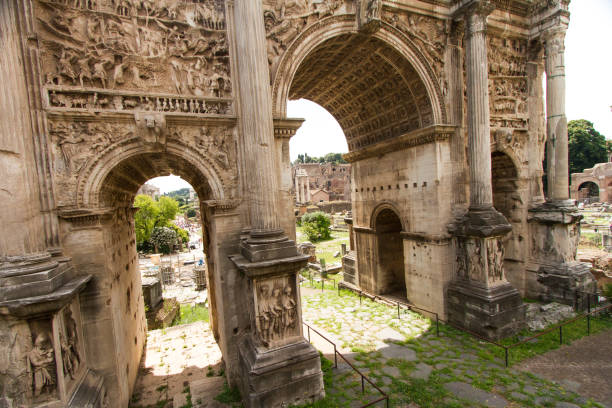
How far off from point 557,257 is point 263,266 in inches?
393

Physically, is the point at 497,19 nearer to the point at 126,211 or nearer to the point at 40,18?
the point at 40,18

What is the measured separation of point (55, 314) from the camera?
13.6 ft

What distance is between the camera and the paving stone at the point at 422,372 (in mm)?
6402

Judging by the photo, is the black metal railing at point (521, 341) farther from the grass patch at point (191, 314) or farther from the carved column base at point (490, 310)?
the grass patch at point (191, 314)

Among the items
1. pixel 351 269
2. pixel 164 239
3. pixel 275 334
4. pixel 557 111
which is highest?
pixel 557 111

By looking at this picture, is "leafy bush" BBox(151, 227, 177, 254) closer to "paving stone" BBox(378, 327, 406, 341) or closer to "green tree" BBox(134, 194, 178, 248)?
"green tree" BBox(134, 194, 178, 248)

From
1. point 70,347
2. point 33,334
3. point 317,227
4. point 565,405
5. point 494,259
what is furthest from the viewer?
point 317,227

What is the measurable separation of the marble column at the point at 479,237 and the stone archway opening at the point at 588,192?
136 ft

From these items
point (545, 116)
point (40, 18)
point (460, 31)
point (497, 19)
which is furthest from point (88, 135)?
point (545, 116)

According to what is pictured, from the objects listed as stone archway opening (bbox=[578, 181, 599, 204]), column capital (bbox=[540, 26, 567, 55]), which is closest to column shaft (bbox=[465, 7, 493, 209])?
column capital (bbox=[540, 26, 567, 55])

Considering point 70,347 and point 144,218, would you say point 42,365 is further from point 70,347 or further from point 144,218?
point 144,218

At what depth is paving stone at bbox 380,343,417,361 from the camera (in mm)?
7219

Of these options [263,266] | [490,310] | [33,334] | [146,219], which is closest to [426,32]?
[490,310]

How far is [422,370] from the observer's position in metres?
6.63
